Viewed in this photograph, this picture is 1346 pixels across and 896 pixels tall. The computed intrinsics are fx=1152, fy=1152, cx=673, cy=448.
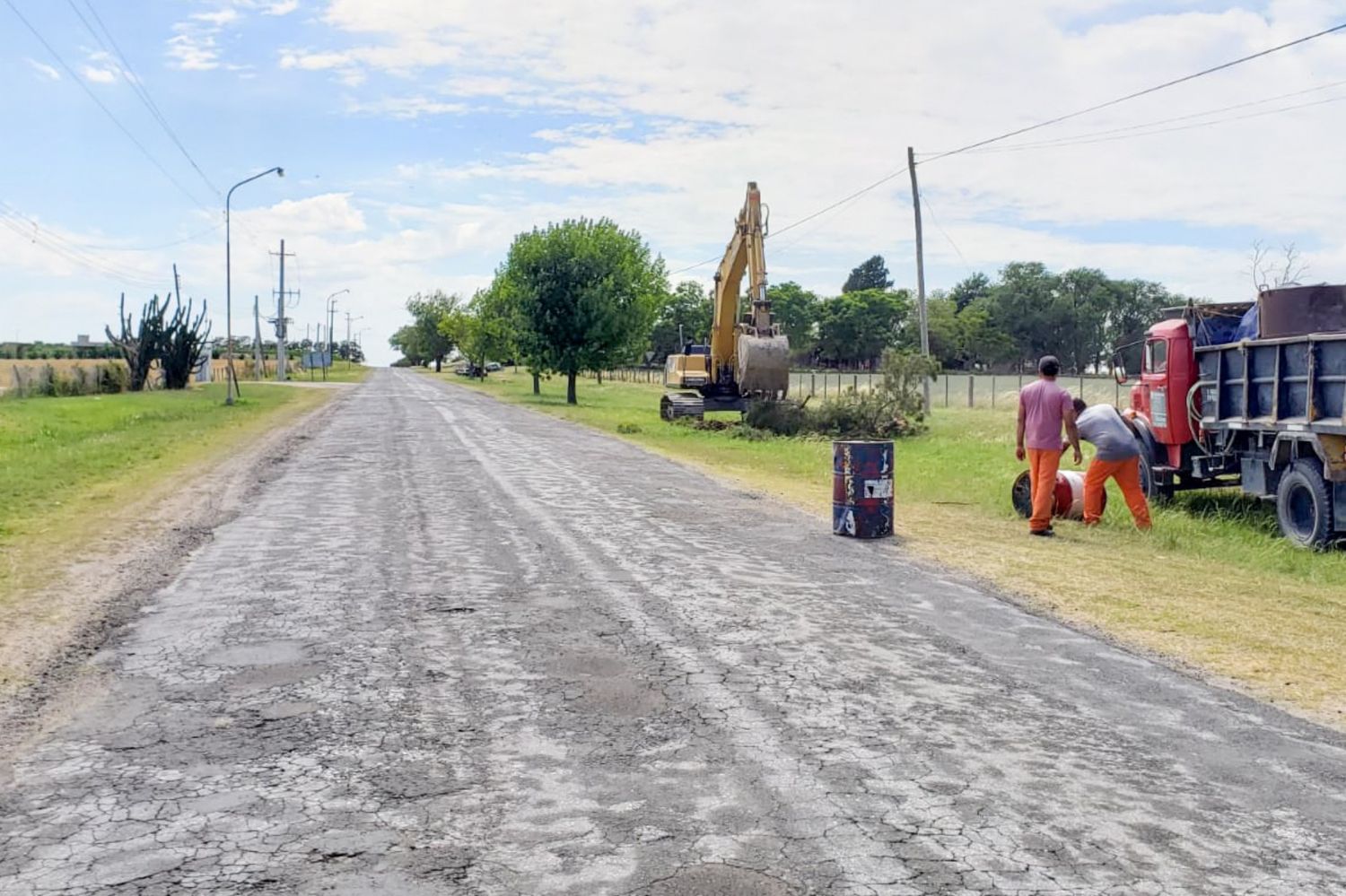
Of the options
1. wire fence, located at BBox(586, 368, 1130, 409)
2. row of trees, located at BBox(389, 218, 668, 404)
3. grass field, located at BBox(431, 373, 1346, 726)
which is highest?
row of trees, located at BBox(389, 218, 668, 404)

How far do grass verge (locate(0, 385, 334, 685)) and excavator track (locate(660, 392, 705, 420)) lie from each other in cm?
1142

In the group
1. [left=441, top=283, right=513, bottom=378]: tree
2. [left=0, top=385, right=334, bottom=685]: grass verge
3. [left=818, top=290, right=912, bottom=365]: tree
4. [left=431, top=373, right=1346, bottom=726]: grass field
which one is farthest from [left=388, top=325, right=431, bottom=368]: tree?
[left=431, top=373, right=1346, bottom=726]: grass field

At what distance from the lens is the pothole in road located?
3.85 meters

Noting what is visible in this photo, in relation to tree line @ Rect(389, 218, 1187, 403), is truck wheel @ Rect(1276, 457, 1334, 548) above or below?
below

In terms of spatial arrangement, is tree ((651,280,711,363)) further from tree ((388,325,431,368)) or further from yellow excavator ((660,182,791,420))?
yellow excavator ((660,182,791,420))

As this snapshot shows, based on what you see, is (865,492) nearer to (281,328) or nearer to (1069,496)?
(1069,496)

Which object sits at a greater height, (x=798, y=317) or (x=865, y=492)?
(x=798, y=317)

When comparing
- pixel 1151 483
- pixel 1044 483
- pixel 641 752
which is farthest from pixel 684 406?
pixel 641 752

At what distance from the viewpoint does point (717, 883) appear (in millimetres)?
3914

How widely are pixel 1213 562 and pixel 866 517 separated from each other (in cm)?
358

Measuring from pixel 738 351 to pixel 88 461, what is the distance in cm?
1624

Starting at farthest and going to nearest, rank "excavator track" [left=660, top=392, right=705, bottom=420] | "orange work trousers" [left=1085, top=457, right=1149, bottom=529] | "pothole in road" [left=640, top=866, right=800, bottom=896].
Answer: "excavator track" [left=660, top=392, right=705, bottom=420], "orange work trousers" [left=1085, top=457, right=1149, bottom=529], "pothole in road" [left=640, top=866, right=800, bottom=896]

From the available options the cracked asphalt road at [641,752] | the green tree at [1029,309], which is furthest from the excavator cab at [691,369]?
the green tree at [1029,309]

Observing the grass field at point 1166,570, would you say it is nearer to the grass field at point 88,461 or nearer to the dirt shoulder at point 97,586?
the dirt shoulder at point 97,586
